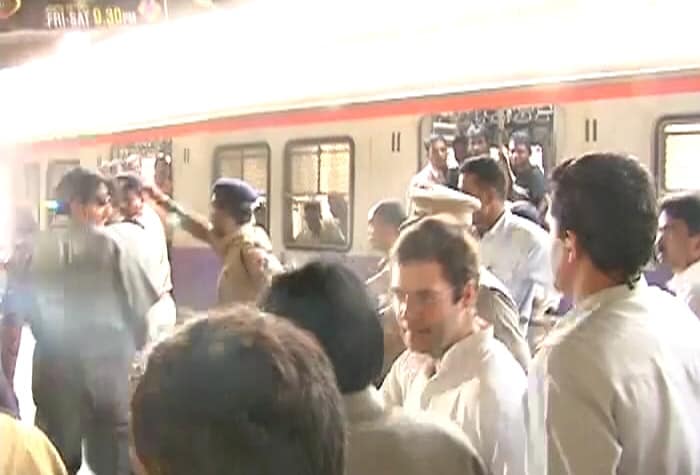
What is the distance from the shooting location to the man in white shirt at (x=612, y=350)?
1791mm

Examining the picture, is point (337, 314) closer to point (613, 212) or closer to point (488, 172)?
point (613, 212)

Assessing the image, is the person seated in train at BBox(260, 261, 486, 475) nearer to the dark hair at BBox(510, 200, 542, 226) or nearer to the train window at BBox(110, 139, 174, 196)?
the dark hair at BBox(510, 200, 542, 226)

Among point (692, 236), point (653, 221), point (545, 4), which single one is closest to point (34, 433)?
point (653, 221)

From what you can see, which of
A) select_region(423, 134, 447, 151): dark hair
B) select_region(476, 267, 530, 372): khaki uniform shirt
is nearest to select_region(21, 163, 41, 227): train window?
select_region(423, 134, 447, 151): dark hair

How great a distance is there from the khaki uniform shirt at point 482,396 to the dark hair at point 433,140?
2.69m

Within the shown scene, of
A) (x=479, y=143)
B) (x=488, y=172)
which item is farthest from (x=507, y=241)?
(x=479, y=143)

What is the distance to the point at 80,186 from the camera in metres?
4.44

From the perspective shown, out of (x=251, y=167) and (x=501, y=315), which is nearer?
(x=501, y=315)

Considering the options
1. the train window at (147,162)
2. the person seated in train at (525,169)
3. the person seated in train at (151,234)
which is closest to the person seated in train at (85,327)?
the person seated in train at (151,234)

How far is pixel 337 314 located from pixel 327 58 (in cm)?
396

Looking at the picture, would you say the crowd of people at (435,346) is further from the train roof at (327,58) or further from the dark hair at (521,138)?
the train roof at (327,58)

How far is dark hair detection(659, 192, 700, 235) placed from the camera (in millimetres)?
3465

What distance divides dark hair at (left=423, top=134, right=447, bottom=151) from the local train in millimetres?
33

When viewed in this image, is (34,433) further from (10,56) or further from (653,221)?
(10,56)
